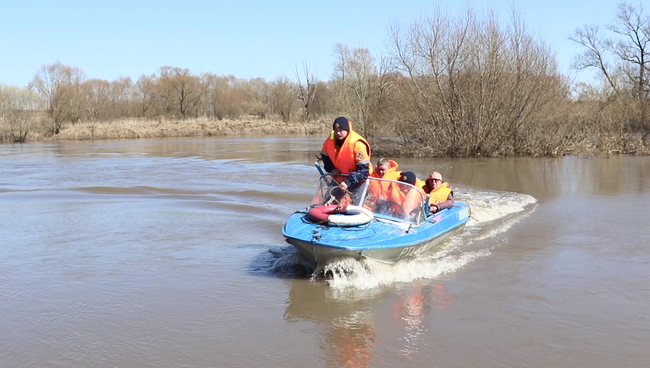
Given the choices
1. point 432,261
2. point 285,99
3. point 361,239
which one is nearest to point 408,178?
point 432,261

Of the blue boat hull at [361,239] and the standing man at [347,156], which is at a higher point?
the standing man at [347,156]

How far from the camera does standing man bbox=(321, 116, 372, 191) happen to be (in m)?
8.02

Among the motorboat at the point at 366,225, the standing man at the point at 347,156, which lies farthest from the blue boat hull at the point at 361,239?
the standing man at the point at 347,156

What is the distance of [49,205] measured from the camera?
47.2 feet

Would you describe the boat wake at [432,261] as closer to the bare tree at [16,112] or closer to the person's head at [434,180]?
the person's head at [434,180]

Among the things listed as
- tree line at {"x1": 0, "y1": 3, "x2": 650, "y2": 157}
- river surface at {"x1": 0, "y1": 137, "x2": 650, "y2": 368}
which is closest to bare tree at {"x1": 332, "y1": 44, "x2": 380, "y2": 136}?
tree line at {"x1": 0, "y1": 3, "x2": 650, "y2": 157}

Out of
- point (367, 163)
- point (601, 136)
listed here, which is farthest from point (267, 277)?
point (601, 136)

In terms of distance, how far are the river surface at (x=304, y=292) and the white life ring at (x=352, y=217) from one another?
52cm

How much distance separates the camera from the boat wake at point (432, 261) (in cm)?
731

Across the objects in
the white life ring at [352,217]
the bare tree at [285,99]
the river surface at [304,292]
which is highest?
the bare tree at [285,99]

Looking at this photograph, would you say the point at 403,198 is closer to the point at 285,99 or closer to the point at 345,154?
the point at 345,154

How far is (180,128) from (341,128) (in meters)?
50.0

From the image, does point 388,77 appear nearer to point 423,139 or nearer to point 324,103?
point 423,139

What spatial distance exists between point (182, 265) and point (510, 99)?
18.4 metres
